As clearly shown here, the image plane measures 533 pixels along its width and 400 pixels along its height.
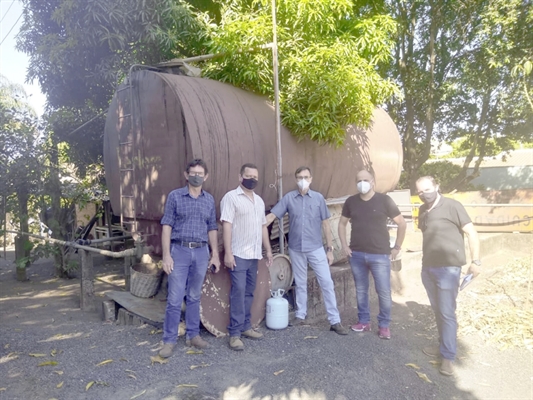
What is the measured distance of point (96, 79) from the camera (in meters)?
8.98

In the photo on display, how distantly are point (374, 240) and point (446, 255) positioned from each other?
2.76 ft

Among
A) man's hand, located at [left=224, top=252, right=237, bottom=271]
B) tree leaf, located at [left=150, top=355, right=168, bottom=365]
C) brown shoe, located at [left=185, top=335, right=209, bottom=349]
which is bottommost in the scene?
tree leaf, located at [left=150, top=355, right=168, bottom=365]

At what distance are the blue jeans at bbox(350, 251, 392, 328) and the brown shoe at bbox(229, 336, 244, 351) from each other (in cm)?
145

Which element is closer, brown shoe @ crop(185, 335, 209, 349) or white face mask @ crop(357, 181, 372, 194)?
brown shoe @ crop(185, 335, 209, 349)

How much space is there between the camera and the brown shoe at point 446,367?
4.28 meters

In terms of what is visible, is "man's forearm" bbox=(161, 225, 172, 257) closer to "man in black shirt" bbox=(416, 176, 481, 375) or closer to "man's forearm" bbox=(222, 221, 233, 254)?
"man's forearm" bbox=(222, 221, 233, 254)

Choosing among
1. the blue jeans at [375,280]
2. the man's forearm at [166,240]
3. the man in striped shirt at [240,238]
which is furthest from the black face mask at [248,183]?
the blue jeans at [375,280]

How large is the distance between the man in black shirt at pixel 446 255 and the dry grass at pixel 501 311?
42.3 inches

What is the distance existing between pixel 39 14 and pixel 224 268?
23.3 feet

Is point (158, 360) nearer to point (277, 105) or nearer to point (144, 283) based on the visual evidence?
point (144, 283)

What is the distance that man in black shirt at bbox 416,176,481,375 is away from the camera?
4328mm

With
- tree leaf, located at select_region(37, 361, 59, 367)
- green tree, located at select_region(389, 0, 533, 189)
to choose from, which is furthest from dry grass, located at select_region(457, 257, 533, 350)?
green tree, located at select_region(389, 0, 533, 189)

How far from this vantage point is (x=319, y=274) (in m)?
5.31

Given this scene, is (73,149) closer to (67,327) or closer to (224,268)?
(67,327)
